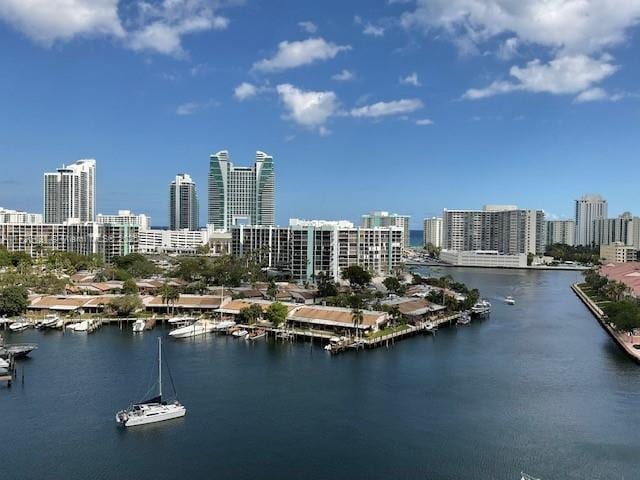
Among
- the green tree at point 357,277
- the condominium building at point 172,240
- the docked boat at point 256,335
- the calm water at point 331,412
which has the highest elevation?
the condominium building at point 172,240

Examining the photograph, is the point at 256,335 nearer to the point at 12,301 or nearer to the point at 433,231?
the point at 12,301

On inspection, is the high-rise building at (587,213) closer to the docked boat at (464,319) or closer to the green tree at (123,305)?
the docked boat at (464,319)

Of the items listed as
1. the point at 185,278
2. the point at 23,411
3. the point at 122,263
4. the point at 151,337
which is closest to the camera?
the point at 23,411

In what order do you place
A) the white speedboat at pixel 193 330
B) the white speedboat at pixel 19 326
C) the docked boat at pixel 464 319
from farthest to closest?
the docked boat at pixel 464 319
the white speedboat at pixel 19 326
the white speedboat at pixel 193 330

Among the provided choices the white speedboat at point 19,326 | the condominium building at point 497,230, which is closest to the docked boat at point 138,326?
the white speedboat at point 19,326

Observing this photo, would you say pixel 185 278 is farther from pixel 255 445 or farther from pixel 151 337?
pixel 255 445

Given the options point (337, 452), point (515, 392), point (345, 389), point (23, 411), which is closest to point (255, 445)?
point (337, 452)
